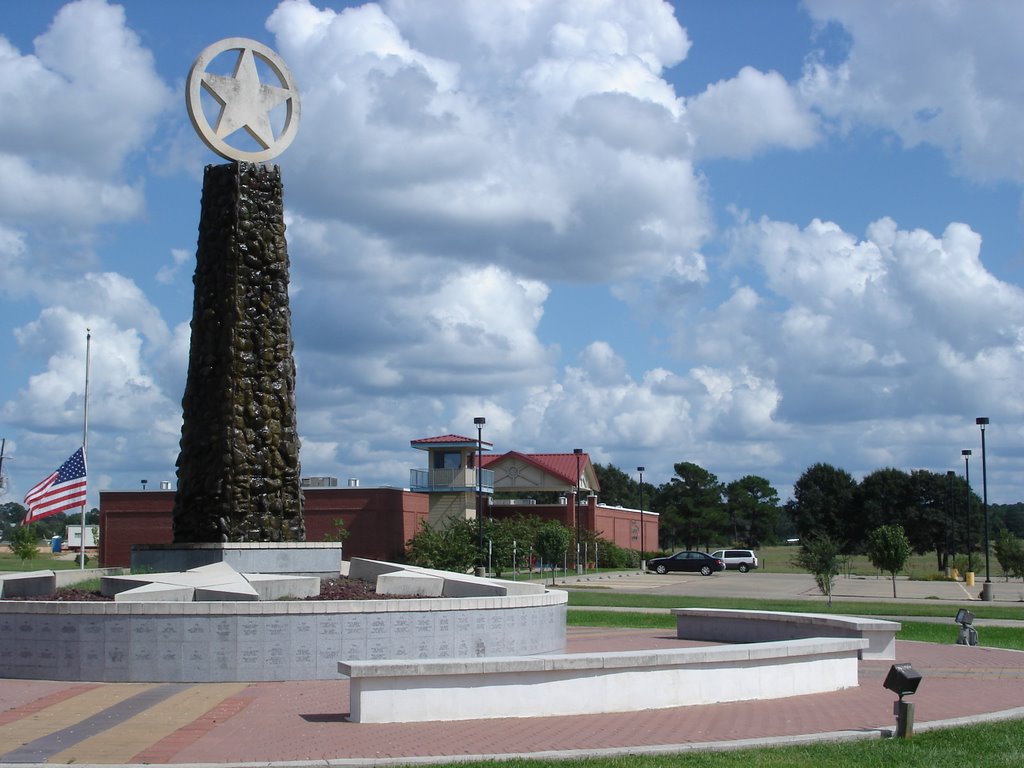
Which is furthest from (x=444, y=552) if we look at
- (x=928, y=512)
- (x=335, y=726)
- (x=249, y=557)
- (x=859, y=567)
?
(x=928, y=512)

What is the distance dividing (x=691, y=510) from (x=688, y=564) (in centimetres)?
4728

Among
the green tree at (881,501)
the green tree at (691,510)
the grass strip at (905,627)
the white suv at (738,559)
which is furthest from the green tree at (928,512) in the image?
the grass strip at (905,627)

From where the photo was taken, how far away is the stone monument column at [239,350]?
19.7 meters

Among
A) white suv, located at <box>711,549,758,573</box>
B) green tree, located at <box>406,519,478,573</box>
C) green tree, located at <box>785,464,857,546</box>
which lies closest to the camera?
green tree, located at <box>406,519,478,573</box>

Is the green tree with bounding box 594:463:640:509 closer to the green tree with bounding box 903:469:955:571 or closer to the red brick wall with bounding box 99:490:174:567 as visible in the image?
the green tree with bounding box 903:469:955:571

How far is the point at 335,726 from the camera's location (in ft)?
35.7

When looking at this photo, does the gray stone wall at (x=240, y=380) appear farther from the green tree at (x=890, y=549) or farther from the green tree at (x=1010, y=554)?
the green tree at (x=1010, y=554)

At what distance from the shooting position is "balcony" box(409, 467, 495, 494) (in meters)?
58.6

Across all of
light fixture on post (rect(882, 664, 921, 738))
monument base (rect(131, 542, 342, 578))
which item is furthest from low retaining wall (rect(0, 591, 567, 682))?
light fixture on post (rect(882, 664, 921, 738))

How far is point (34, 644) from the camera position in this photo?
14.5 metres

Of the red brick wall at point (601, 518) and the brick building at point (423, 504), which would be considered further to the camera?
the red brick wall at point (601, 518)

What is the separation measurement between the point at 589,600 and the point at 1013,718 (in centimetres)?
2304

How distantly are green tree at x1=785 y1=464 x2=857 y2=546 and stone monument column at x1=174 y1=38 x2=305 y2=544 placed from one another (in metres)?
86.8

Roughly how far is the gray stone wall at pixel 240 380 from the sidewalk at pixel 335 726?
229 inches
